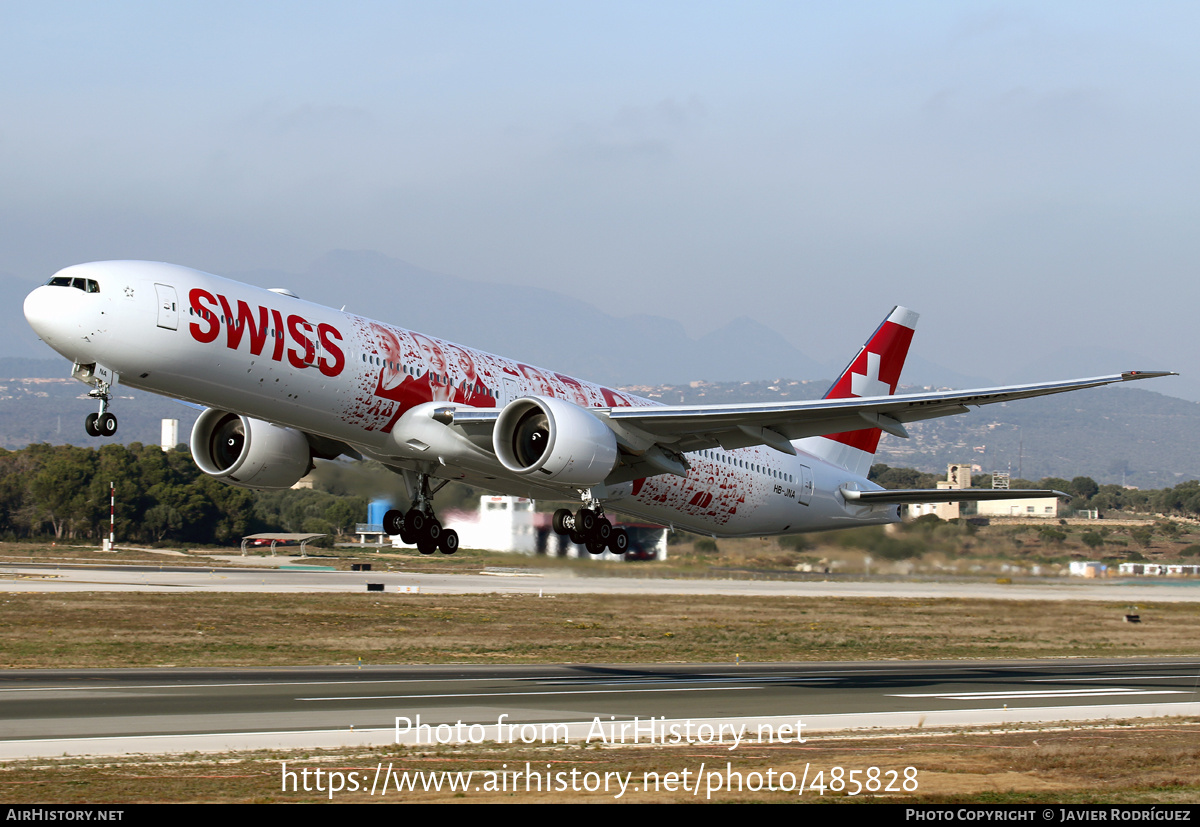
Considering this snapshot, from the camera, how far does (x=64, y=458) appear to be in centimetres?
11025

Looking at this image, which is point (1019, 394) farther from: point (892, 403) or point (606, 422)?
point (606, 422)

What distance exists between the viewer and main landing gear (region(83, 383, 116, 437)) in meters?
23.6

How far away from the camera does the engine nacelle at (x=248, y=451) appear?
104ft

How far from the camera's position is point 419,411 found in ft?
93.0

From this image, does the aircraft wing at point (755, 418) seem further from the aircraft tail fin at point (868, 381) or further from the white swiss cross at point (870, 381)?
the white swiss cross at point (870, 381)

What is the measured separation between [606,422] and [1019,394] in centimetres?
961

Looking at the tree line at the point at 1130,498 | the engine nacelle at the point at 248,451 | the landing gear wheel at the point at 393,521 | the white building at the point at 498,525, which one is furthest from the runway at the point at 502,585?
the engine nacelle at the point at 248,451

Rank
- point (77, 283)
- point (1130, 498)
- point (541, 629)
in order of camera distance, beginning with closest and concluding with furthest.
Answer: point (77, 283) < point (541, 629) < point (1130, 498)

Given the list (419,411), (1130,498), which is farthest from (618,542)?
(1130,498)

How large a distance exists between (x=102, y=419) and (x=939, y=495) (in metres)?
23.2

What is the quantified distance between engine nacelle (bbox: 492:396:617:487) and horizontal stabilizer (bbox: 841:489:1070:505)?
11479mm

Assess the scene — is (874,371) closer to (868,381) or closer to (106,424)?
(868,381)

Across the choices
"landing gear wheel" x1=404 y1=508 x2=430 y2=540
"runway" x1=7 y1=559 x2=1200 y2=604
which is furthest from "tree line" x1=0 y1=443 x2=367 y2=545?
"landing gear wheel" x1=404 y1=508 x2=430 y2=540
